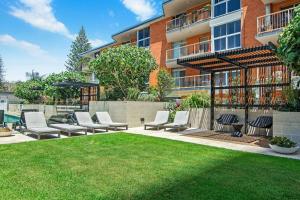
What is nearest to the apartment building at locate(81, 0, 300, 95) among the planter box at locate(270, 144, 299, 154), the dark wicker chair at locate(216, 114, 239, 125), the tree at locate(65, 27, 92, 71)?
the dark wicker chair at locate(216, 114, 239, 125)

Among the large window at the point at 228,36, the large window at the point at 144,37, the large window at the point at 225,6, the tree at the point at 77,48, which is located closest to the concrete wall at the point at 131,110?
the large window at the point at 228,36

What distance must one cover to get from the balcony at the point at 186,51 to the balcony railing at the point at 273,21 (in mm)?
5288

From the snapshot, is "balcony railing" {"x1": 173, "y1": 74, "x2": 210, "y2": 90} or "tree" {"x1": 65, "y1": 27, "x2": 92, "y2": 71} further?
"tree" {"x1": 65, "y1": 27, "x2": 92, "y2": 71}

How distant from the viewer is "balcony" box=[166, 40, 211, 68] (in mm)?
24164

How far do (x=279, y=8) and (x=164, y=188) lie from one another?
1880 centimetres

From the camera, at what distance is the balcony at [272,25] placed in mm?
17531

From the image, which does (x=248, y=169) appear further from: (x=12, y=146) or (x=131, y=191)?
(x=12, y=146)

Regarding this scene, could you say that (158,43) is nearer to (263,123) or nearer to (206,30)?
(206,30)

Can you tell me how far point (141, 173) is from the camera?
19.4ft

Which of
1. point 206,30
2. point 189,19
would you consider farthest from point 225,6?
point 189,19

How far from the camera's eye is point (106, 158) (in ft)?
24.0

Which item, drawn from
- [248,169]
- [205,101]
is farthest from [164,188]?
[205,101]

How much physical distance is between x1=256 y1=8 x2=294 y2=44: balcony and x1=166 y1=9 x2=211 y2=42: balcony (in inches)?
228

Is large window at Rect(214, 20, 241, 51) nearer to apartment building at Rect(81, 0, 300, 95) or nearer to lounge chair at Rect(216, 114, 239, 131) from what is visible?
apartment building at Rect(81, 0, 300, 95)
